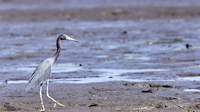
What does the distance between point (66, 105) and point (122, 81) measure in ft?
6.91

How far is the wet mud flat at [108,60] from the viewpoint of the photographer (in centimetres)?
765

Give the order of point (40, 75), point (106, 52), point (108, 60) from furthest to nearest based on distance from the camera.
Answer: point (106, 52), point (108, 60), point (40, 75)

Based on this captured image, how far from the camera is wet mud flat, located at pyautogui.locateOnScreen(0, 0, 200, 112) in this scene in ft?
25.1

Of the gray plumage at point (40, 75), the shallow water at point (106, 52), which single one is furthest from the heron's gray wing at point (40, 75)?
the shallow water at point (106, 52)

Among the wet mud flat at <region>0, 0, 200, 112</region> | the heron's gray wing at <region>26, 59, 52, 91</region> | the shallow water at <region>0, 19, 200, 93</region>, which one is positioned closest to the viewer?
the heron's gray wing at <region>26, 59, 52, 91</region>

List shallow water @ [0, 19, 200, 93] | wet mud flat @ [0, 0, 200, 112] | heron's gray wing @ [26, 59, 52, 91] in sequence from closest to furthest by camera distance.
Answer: heron's gray wing @ [26, 59, 52, 91], wet mud flat @ [0, 0, 200, 112], shallow water @ [0, 19, 200, 93]

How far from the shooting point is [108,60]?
40.0 ft

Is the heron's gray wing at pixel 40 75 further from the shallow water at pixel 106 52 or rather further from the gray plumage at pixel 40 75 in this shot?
the shallow water at pixel 106 52

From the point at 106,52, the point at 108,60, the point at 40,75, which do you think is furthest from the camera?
the point at 106,52

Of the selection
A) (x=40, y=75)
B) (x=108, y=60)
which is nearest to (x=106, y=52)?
(x=108, y=60)

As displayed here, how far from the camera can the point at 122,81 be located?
923 centimetres

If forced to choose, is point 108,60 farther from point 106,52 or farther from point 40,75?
point 40,75

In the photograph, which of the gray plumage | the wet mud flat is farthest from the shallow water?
the gray plumage

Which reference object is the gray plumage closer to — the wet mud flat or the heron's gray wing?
the heron's gray wing
